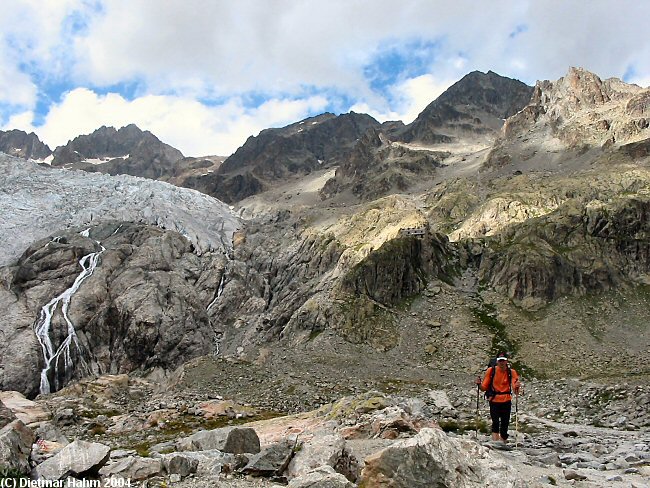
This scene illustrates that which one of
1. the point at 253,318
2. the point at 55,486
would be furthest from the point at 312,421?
the point at 253,318

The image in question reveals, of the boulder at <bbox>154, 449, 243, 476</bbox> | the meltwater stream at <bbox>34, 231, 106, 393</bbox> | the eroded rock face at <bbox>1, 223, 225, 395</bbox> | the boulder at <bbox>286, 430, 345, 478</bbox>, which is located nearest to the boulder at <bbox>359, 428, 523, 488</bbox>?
the boulder at <bbox>286, 430, 345, 478</bbox>

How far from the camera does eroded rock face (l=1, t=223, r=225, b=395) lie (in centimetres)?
8350

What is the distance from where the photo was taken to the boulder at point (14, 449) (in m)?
10.9

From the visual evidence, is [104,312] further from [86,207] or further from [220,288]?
[86,207]

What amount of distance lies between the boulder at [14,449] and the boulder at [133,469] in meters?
1.69

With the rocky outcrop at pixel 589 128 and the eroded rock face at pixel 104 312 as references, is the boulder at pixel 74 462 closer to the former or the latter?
the eroded rock face at pixel 104 312

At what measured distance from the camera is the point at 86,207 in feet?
501

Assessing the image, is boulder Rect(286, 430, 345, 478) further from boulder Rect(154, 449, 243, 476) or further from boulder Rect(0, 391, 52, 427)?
boulder Rect(0, 391, 52, 427)

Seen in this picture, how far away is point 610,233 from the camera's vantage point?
92062 mm

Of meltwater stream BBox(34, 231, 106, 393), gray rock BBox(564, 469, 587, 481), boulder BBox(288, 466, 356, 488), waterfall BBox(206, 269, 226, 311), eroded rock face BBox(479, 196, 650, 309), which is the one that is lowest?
meltwater stream BBox(34, 231, 106, 393)

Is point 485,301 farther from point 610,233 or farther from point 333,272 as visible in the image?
point 333,272

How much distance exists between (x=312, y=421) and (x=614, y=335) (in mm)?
59688

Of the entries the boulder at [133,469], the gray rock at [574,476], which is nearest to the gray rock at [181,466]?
the boulder at [133,469]

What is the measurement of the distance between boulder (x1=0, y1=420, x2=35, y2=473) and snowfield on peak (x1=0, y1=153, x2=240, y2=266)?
128 meters
